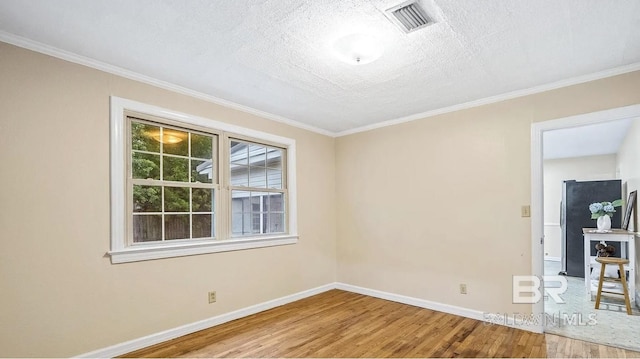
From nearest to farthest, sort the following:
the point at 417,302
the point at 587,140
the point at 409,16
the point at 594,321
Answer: the point at 409,16 < the point at 594,321 < the point at 417,302 < the point at 587,140

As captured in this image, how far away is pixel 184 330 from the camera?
3.14 meters

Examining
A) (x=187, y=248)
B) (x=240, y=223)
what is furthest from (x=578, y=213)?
(x=187, y=248)

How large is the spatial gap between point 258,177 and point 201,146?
0.87 meters

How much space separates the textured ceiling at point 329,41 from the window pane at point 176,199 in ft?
3.51

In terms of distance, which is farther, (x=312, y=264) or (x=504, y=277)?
(x=312, y=264)

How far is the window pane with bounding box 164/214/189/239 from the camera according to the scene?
125 inches

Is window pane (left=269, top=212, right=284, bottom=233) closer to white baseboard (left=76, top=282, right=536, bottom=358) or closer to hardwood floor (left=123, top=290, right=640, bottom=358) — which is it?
white baseboard (left=76, top=282, right=536, bottom=358)

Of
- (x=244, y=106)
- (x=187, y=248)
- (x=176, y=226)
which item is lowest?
(x=187, y=248)

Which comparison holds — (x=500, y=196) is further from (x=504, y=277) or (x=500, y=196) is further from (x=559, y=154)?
(x=559, y=154)

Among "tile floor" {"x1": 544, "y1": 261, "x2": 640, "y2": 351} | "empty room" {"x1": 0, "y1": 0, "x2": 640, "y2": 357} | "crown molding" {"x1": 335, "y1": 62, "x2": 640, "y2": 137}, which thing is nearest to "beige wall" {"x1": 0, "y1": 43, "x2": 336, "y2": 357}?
"empty room" {"x1": 0, "y1": 0, "x2": 640, "y2": 357}

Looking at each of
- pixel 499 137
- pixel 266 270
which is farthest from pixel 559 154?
pixel 266 270

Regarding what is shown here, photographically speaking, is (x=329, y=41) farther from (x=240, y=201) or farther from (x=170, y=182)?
(x=240, y=201)

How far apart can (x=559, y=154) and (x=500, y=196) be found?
15.1 ft

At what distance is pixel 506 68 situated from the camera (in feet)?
9.23
